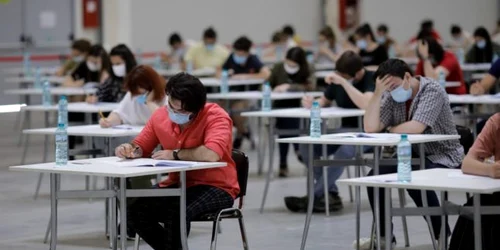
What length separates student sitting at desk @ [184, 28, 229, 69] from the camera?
15458 mm

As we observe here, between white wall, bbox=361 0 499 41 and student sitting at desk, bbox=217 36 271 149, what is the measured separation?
374 inches

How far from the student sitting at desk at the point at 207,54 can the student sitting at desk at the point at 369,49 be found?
5.94 feet

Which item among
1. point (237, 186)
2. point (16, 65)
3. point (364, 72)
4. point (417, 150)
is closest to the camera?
Result: point (237, 186)

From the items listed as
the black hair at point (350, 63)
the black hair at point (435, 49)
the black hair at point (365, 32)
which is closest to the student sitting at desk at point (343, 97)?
the black hair at point (350, 63)

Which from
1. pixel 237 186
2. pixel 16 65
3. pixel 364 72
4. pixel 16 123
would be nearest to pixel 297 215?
pixel 364 72

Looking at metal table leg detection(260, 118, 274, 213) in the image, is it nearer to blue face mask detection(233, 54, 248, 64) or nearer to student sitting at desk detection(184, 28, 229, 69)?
blue face mask detection(233, 54, 248, 64)

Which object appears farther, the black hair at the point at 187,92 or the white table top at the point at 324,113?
the white table top at the point at 324,113

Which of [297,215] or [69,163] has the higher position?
[69,163]

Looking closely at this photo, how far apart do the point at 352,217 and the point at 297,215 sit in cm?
44

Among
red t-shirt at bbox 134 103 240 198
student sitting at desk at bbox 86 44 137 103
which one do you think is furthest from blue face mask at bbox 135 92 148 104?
red t-shirt at bbox 134 103 240 198

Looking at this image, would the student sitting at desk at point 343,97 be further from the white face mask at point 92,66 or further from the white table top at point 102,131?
the white face mask at point 92,66

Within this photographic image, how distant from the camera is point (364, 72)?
905 centimetres

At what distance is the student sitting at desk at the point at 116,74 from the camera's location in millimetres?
9547

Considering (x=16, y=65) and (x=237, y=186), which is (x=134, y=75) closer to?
(x=237, y=186)
